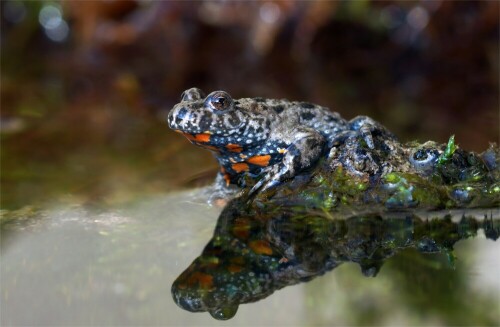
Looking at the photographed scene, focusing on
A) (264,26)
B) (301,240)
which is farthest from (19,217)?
(264,26)

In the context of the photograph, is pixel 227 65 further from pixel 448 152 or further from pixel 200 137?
pixel 448 152

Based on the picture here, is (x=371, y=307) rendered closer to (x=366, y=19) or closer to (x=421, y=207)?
(x=421, y=207)

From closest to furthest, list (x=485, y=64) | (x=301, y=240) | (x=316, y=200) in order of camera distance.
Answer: (x=301, y=240) → (x=316, y=200) → (x=485, y=64)

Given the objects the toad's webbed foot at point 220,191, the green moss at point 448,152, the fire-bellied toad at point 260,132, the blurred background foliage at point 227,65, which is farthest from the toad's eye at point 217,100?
the blurred background foliage at point 227,65

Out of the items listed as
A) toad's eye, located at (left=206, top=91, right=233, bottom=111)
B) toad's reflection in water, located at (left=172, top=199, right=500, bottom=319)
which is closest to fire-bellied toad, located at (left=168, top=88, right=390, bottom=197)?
toad's eye, located at (left=206, top=91, right=233, bottom=111)

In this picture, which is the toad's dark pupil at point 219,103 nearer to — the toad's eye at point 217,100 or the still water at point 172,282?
the toad's eye at point 217,100

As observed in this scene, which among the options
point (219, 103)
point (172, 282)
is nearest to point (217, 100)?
point (219, 103)

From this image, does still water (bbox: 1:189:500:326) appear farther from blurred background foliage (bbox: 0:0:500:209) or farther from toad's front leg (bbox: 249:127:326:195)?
blurred background foliage (bbox: 0:0:500:209)
